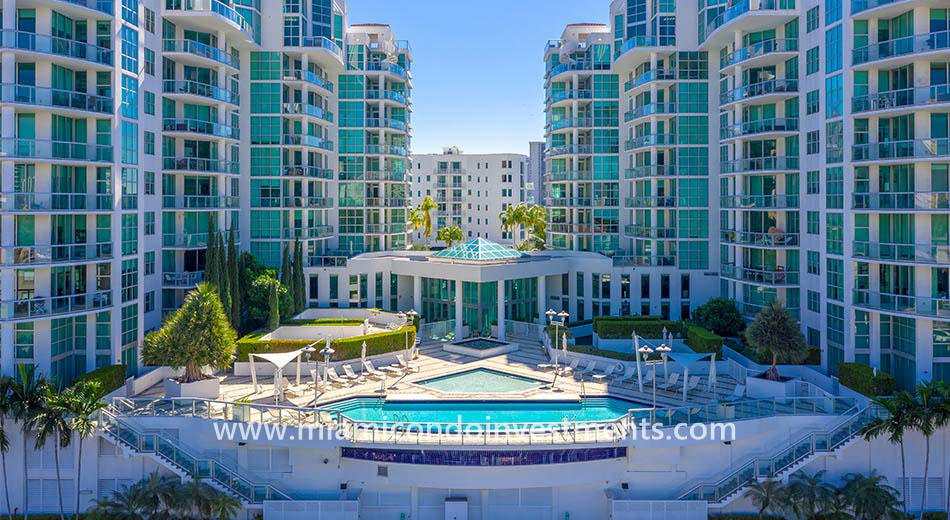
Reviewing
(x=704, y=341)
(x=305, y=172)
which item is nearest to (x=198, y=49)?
(x=305, y=172)

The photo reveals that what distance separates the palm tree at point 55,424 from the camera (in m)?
25.9

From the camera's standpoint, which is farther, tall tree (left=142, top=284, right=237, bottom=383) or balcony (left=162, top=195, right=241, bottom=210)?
balcony (left=162, top=195, right=241, bottom=210)

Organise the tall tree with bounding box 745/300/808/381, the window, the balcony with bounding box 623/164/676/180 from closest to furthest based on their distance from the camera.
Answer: the tall tree with bounding box 745/300/808/381, the window, the balcony with bounding box 623/164/676/180

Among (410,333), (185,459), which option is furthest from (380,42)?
(185,459)

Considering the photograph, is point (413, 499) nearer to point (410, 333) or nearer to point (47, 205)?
point (410, 333)

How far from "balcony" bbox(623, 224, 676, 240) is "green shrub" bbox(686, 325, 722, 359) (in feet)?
36.3

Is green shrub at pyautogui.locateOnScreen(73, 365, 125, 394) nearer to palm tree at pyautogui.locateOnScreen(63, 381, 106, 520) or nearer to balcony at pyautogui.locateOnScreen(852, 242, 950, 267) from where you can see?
palm tree at pyautogui.locateOnScreen(63, 381, 106, 520)

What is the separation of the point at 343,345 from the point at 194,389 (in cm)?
819

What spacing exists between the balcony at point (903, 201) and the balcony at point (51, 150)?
34731 mm

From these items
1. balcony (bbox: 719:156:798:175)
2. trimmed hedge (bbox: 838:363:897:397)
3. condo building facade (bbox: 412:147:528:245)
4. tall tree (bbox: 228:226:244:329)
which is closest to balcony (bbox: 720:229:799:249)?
balcony (bbox: 719:156:798:175)

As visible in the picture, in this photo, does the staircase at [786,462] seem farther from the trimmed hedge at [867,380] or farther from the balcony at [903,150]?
the balcony at [903,150]

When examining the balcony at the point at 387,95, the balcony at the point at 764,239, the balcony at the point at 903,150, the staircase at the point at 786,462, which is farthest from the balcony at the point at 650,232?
the staircase at the point at 786,462

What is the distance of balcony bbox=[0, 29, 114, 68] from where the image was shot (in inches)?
1148

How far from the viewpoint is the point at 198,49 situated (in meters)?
41.4
